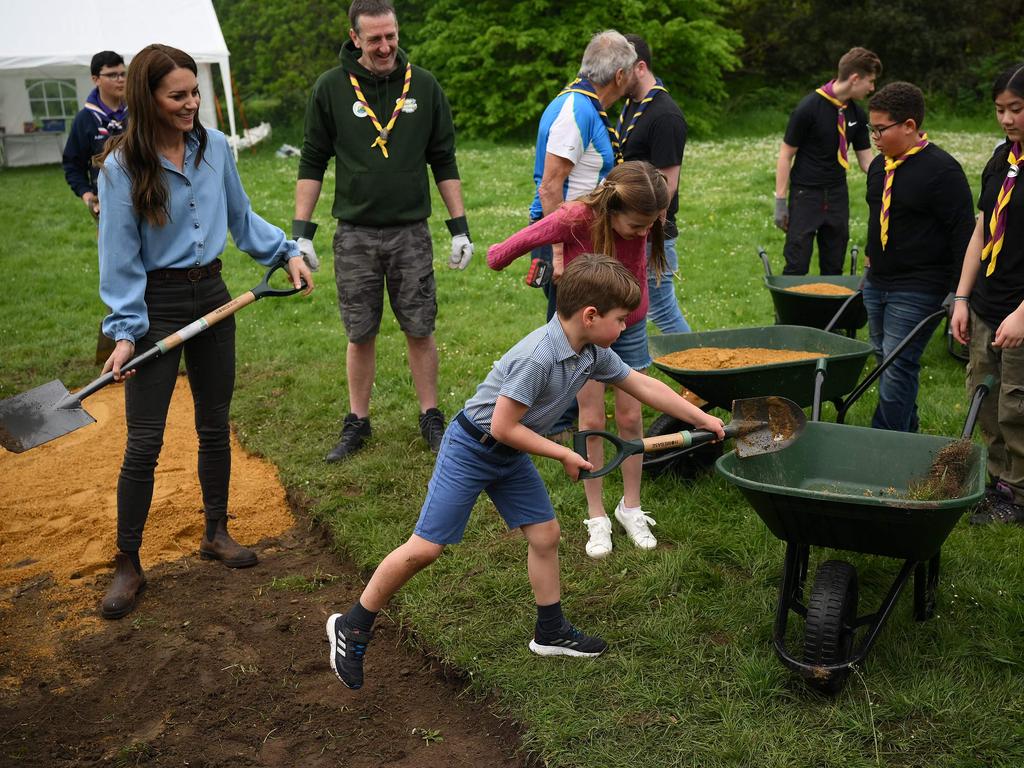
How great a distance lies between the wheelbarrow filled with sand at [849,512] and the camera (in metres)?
3.08

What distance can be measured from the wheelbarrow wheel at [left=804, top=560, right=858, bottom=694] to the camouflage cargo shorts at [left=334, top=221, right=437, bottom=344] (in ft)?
9.28

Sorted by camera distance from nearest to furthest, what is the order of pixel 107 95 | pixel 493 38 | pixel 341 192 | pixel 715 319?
1. pixel 341 192
2. pixel 107 95
3. pixel 715 319
4. pixel 493 38

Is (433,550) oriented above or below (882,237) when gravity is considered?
below

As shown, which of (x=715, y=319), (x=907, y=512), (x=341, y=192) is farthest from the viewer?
(x=715, y=319)

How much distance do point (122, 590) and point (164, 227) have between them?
1.50 metres

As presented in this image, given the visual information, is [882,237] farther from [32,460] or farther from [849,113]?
[32,460]

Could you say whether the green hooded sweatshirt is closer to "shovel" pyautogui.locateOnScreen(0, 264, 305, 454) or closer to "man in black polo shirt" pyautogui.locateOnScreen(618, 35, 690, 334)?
"man in black polo shirt" pyautogui.locateOnScreen(618, 35, 690, 334)

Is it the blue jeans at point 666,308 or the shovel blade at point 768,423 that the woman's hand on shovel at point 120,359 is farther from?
the blue jeans at point 666,308

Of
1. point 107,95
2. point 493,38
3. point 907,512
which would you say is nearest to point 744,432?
point 907,512

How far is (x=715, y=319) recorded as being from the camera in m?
7.90

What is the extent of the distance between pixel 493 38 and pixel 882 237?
813 inches

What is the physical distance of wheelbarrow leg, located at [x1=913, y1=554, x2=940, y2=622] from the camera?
11.7 ft

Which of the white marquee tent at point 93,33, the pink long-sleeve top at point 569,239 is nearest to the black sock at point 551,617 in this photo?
the pink long-sleeve top at point 569,239

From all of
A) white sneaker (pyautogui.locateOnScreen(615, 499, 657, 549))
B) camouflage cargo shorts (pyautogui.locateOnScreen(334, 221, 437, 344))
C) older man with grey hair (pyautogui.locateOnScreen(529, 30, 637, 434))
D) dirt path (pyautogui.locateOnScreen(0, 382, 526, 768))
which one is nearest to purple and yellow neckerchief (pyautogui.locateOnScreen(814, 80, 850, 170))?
older man with grey hair (pyautogui.locateOnScreen(529, 30, 637, 434))
